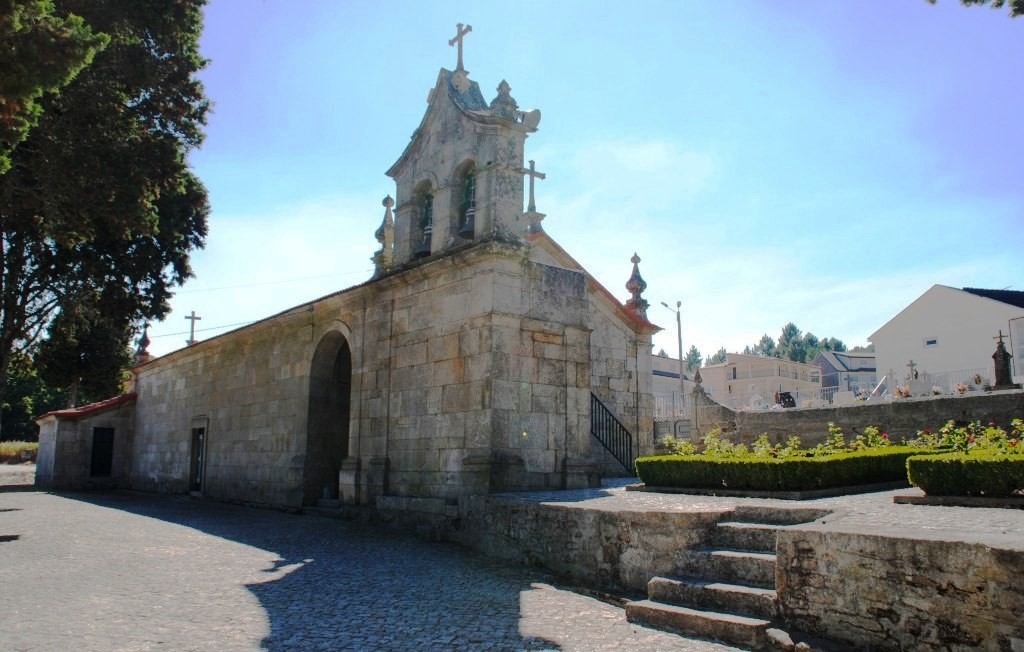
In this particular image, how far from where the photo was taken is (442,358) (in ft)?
32.8

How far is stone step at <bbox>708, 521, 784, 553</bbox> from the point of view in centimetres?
562

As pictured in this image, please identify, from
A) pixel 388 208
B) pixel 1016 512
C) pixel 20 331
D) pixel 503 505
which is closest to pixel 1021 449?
pixel 1016 512

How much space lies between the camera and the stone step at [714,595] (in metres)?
4.94

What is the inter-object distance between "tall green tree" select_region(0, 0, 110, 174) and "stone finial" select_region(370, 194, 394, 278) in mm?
5370

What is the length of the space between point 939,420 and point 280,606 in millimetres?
11818

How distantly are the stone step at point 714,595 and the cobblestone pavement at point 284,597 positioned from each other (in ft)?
1.27

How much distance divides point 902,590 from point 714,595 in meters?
1.42

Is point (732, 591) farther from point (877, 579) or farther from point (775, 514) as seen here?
point (877, 579)

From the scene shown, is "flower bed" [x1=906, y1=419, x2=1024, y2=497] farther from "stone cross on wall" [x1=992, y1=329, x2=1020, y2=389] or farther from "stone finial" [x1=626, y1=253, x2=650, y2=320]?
"stone finial" [x1=626, y1=253, x2=650, y2=320]

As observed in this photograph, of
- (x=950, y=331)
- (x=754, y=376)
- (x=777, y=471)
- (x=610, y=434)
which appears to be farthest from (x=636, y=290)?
(x=754, y=376)

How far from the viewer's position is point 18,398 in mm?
47812

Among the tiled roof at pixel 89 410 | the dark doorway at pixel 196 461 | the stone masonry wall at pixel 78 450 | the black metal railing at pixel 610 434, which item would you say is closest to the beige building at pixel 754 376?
the black metal railing at pixel 610 434

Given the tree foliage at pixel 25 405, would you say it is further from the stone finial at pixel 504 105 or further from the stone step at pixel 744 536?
the stone step at pixel 744 536

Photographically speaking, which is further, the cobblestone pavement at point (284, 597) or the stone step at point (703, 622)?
the cobblestone pavement at point (284, 597)
